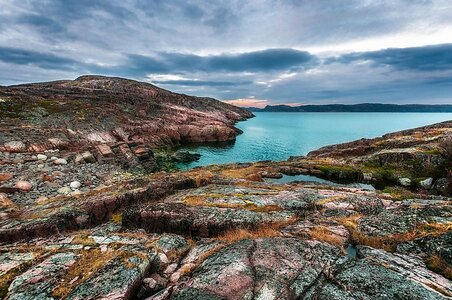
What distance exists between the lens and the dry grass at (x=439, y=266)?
1021 cm

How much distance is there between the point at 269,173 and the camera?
4031 cm

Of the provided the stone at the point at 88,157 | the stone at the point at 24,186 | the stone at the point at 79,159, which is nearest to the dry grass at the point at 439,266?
the stone at the point at 24,186

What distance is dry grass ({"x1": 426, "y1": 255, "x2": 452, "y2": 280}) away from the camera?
33.5 feet

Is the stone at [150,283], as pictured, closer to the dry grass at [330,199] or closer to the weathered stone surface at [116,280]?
the weathered stone surface at [116,280]

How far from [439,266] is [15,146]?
5731 centimetres

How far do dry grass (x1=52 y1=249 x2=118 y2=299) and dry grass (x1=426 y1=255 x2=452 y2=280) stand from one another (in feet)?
44.3

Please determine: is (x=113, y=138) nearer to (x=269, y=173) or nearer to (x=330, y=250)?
(x=269, y=173)

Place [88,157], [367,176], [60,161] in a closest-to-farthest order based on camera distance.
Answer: [367,176] < [60,161] < [88,157]

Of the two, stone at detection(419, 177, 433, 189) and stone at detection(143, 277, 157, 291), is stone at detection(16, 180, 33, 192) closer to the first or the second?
stone at detection(143, 277, 157, 291)

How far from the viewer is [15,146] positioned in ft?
149

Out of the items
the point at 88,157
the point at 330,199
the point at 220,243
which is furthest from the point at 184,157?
the point at 220,243

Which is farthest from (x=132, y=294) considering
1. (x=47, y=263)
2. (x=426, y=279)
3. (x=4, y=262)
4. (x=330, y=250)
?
(x=426, y=279)

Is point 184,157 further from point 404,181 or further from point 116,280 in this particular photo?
point 116,280

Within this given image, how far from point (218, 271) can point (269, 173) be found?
101 feet
